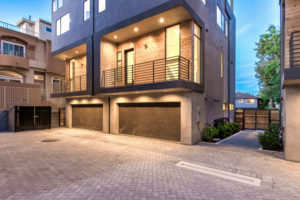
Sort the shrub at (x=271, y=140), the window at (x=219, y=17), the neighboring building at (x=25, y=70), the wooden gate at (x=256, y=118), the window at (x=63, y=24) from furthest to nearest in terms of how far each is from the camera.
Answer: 1. the neighboring building at (x=25, y=70)
2. the window at (x=63, y=24)
3. the wooden gate at (x=256, y=118)
4. the window at (x=219, y=17)
5. the shrub at (x=271, y=140)

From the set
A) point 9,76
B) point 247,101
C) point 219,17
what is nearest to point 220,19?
point 219,17

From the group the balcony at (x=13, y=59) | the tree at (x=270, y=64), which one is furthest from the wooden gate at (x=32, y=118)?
the tree at (x=270, y=64)

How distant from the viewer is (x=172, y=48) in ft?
33.1

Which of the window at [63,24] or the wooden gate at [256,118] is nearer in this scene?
the wooden gate at [256,118]

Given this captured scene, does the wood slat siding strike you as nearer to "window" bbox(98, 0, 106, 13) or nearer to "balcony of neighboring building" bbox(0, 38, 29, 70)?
"window" bbox(98, 0, 106, 13)

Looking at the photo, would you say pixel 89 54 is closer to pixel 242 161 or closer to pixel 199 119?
pixel 199 119

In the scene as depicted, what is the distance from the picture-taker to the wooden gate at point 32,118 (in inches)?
530

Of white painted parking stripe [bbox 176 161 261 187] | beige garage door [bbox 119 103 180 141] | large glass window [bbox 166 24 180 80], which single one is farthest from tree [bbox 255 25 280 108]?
white painted parking stripe [bbox 176 161 261 187]

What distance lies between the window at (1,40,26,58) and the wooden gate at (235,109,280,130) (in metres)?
26.6

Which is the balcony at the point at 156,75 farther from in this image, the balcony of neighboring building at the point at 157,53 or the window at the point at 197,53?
the window at the point at 197,53

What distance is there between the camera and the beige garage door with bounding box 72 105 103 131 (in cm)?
1367

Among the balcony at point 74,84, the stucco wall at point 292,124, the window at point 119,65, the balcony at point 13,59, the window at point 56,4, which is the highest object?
the window at point 56,4

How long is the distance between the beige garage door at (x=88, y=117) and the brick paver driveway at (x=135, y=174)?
5.88 m

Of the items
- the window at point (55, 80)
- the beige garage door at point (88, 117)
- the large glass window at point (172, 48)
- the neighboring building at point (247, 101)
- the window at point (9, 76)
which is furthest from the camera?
the neighboring building at point (247, 101)
